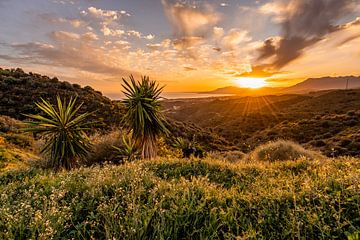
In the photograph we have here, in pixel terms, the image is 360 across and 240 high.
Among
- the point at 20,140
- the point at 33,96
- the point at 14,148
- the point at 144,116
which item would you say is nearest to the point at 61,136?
the point at 144,116

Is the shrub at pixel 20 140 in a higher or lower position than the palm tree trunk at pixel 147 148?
lower

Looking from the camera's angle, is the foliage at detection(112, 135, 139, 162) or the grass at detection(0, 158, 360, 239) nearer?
the grass at detection(0, 158, 360, 239)

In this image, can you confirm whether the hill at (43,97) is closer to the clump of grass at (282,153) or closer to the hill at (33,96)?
the hill at (33,96)

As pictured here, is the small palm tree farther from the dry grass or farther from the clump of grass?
the clump of grass

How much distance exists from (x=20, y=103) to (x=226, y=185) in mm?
30429

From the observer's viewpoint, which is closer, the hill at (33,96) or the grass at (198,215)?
the grass at (198,215)

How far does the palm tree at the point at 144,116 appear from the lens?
30.8 feet

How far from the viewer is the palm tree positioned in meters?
9.38

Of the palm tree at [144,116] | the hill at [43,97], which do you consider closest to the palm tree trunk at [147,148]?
the palm tree at [144,116]

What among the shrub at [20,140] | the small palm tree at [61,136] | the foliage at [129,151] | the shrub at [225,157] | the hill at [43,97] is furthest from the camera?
the hill at [43,97]

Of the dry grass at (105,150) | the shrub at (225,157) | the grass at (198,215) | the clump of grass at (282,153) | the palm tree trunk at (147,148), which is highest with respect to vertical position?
the grass at (198,215)

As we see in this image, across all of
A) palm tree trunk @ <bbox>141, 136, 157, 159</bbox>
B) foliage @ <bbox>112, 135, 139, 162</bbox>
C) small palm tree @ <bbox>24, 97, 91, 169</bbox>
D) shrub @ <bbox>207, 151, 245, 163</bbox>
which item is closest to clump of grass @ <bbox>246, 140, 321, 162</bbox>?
shrub @ <bbox>207, 151, 245, 163</bbox>

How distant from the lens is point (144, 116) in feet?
31.1

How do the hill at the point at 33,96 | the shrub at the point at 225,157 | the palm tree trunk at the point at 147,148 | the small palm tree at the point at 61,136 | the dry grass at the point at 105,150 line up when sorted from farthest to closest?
the hill at the point at 33,96 < the shrub at the point at 225,157 < the dry grass at the point at 105,150 < the palm tree trunk at the point at 147,148 < the small palm tree at the point at 61,136
